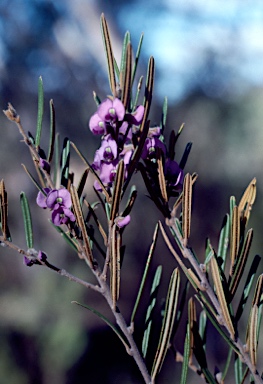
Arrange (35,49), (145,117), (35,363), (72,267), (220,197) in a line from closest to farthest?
(145,117) < (35,363) < (72,267) < (220,197) < (35,49)

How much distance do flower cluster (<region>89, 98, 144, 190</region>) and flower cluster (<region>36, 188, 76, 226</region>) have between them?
0.02 m

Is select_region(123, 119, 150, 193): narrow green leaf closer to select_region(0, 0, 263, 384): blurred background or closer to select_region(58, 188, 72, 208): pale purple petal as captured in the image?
select_region(58, 188, 72, 208): pale purple petal

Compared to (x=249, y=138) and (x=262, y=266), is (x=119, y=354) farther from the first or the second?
(x=249, y=138)

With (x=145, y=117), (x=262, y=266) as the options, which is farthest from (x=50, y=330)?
(x=145, y=117)

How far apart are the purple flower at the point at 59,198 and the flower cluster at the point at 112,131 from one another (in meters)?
0.02

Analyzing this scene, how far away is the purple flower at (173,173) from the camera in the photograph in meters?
0.22

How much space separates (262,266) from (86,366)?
0.53m

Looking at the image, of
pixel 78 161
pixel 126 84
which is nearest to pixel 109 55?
pixel 126 84

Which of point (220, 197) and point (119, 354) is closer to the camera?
point (119, 354)

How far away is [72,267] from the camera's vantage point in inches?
46.5

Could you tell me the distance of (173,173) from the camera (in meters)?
0.22

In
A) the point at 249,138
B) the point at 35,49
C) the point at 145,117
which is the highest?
the point at 35,49

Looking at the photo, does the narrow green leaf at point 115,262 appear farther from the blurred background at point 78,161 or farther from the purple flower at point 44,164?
the blurred background at point 78,161

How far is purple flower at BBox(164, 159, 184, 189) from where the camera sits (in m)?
0.22
